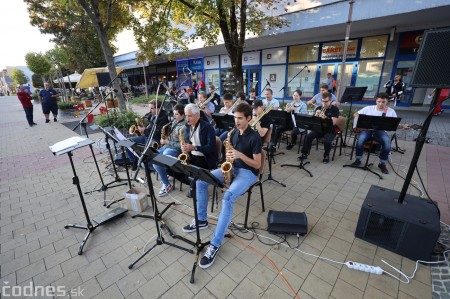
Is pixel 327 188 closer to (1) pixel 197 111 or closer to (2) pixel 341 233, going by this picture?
(2) pixel 341 233

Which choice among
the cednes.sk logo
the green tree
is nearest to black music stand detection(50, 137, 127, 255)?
the cednes.sk logo

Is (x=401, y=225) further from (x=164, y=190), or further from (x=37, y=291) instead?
(x=37, y=291)

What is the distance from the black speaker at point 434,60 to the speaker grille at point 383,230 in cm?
166

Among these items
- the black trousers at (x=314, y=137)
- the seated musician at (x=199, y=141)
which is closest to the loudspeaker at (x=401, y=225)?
the seated musician at (x=199, y=141)

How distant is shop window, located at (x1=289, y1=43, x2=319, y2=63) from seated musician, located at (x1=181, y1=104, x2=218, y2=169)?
475 inches

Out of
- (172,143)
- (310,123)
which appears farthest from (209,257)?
(310,123)

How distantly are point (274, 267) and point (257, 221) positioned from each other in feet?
2.80

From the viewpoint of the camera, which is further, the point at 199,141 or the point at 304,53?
the point at 304,53

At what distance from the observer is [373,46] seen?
1091 cm

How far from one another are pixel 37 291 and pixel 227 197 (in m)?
2.35

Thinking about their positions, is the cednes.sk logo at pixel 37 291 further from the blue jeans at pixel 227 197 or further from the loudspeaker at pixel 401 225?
the loudspeaker at pixel 401 225

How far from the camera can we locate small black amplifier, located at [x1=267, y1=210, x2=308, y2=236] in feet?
9.71

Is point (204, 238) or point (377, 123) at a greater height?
point (377, 123)

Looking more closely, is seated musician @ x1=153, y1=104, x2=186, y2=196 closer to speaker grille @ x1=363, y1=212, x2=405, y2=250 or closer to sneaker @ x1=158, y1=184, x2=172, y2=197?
sneaker @ x1=158, y1=184, x2=172, y2=197
